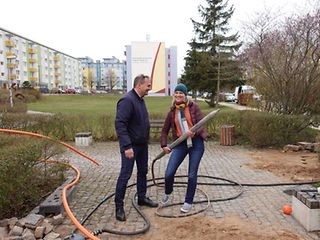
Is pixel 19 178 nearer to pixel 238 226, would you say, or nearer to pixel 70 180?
pixel 70 180

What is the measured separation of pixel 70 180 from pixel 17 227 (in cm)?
206

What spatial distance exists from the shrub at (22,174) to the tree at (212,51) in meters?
25.8

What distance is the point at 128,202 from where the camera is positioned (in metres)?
4.94

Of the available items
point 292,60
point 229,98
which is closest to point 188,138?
point 292,60

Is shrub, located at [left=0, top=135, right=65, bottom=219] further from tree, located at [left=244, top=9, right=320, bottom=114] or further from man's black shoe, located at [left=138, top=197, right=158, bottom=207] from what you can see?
tree, located at [left=244, top=9, right=320, bottom=114]

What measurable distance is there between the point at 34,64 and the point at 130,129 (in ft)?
311

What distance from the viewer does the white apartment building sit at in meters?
73.9

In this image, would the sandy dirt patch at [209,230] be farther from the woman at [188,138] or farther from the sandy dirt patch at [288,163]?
the sandy dirt patch at [288,163]

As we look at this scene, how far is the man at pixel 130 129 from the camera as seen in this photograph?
12.9 ft

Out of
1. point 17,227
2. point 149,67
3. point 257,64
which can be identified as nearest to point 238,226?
point 17,227

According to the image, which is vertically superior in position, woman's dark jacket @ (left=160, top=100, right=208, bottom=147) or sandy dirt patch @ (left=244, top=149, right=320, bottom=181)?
woman's dark jacket @ (left=160, top=100, right=208, bottom=147)

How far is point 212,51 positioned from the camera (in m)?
32.1

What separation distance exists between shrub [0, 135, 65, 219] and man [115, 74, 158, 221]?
1275mm

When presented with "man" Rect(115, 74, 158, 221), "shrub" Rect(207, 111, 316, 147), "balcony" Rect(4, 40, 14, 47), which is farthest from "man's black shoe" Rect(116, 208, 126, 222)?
"balcony" Rect(4, 40, 14, 47)
